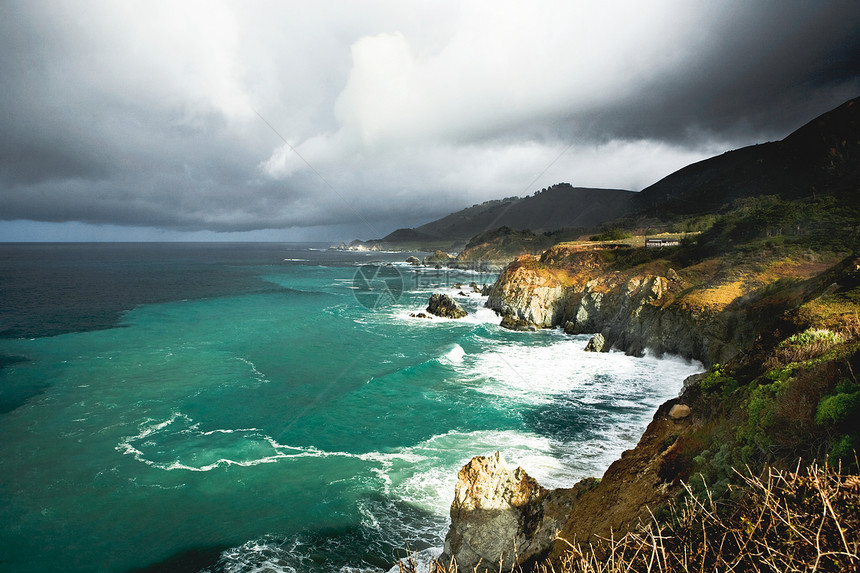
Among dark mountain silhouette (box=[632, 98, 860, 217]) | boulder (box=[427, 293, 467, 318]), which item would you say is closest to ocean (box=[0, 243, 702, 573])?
boulder (box=[427, 293, 467, 318])

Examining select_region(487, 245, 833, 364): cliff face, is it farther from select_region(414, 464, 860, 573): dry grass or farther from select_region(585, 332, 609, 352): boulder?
select_region(414, 464, 860, 573): dry grass

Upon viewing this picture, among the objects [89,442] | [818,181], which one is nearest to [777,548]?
[89,442]

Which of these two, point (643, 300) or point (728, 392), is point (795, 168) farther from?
point (728, 392)

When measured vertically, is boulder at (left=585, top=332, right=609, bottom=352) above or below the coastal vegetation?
below

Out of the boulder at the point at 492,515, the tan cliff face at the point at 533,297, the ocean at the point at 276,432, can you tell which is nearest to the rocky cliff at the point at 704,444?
the boulder at the point at 492,515

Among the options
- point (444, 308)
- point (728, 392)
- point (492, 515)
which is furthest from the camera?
point (444, 308)

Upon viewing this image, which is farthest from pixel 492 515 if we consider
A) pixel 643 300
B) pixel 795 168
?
pixel 795 168
